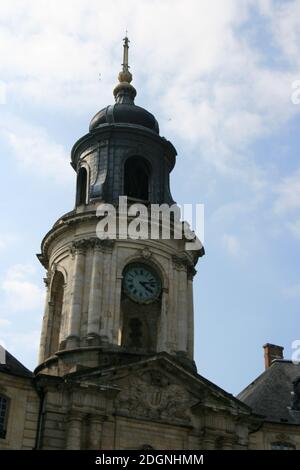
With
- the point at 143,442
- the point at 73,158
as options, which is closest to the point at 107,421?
the point at 143,442

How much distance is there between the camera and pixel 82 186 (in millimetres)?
39000

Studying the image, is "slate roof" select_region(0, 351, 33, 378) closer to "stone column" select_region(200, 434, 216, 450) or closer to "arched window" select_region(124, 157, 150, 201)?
"stone column" select_region(200, 434, 216, 450)

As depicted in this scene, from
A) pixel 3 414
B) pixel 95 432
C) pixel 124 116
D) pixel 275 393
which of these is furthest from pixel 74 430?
pixel 124 116

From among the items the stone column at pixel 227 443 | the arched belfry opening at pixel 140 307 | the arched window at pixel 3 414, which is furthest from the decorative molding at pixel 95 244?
the stone column at pixel 227 443

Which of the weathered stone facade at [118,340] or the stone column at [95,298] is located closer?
the weathered stone facade at [118,340]

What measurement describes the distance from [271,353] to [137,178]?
11.8 metres

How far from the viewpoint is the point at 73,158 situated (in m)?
40.3

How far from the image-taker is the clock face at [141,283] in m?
35.3

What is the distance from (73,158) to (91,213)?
227 inches

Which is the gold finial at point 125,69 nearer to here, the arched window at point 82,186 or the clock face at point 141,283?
the arched window at point 82,186

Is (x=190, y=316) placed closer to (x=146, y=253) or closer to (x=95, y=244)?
(x=146, y=253)

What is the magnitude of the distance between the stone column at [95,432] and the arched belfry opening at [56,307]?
659 cm

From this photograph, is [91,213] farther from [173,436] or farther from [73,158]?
[173,436]
